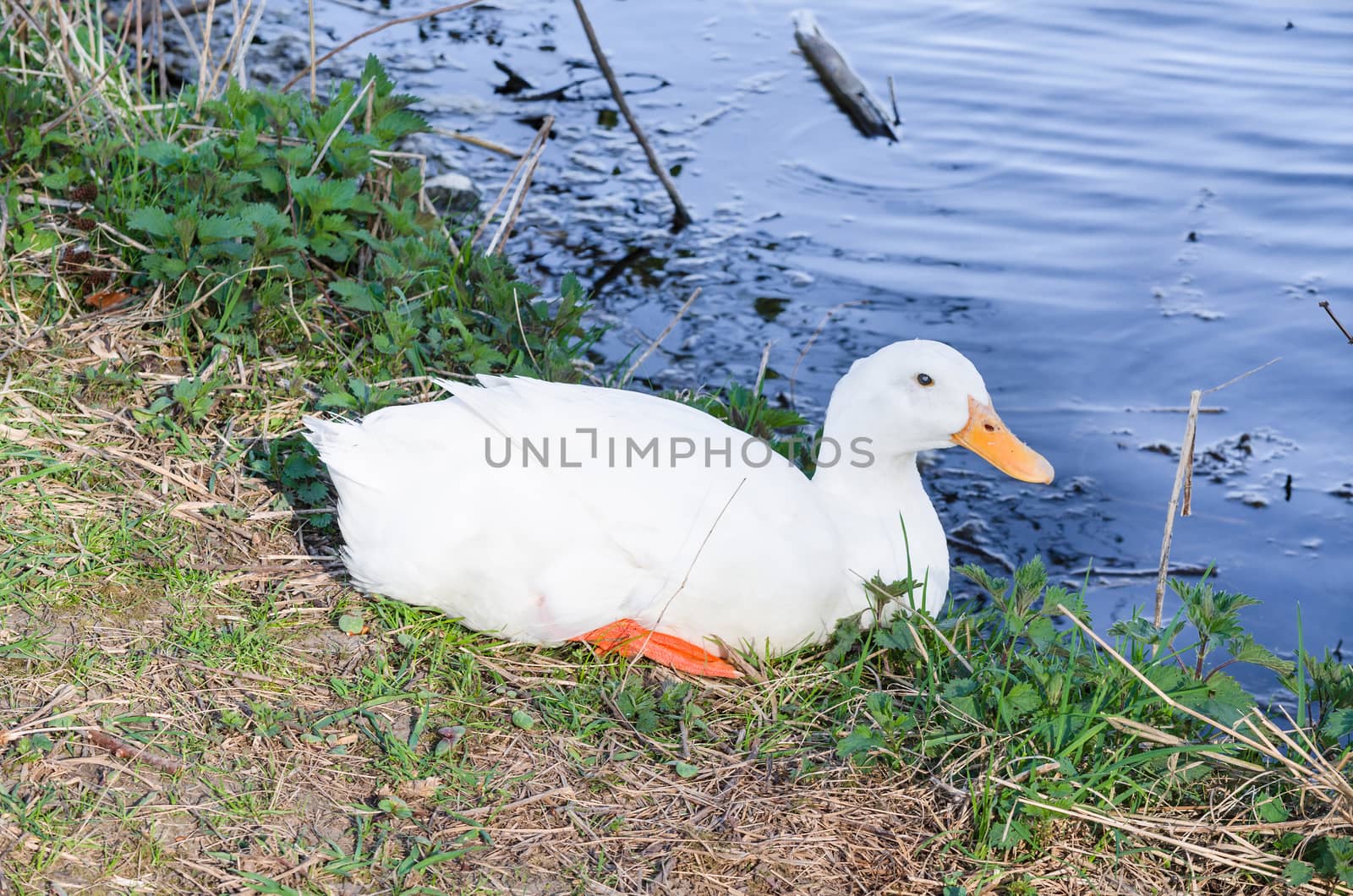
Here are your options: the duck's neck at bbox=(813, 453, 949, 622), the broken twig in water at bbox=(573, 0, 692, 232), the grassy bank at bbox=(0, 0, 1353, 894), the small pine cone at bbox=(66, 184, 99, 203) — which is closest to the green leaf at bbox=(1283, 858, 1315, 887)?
the grassy bank at bbox=(0, 0, 1353, 894)

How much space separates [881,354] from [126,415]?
2.17 metres

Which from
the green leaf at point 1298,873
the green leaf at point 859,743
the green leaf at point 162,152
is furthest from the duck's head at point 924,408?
the green leaf at point 162,152

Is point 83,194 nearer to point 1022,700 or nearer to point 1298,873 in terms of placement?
point 1022,700

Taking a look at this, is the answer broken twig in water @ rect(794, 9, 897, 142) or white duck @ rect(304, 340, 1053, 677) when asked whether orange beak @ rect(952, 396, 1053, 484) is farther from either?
broken twig in water @ rect(794, 9, 897, 142)

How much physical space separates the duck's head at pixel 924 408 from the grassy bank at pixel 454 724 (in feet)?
1.32

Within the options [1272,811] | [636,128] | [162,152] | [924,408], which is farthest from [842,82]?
[1272,811]

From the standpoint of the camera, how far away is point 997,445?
10.2 ft

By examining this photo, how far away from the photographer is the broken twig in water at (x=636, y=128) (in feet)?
17.6

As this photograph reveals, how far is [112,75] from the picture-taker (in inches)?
187

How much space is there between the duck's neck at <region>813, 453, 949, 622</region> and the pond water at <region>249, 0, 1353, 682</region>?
1.16 metres

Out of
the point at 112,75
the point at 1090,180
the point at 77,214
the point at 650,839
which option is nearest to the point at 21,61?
the point at 112,75

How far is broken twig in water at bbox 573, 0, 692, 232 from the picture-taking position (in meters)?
5.35

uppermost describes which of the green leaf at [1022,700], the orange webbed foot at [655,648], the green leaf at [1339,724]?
the green leaf at [1339,724]

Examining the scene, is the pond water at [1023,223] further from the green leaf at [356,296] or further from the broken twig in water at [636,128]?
the green leaf at [356,296]
